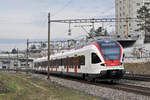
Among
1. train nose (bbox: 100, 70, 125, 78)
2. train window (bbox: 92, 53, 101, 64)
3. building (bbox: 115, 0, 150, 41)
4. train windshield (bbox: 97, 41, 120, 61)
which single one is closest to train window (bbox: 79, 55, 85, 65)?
train window (bbox: 92, 53, 101, 64)

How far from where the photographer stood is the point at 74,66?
2714cm

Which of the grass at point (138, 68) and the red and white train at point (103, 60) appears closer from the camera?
the red and white train at point (103, 60)

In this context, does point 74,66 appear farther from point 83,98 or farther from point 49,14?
point 83,98

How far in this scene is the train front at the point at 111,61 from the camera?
19922 millimetres

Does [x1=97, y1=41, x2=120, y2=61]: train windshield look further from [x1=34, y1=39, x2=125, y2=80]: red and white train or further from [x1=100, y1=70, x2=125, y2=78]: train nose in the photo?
[x1=100, y1=70, x2=125, y2=78]: train nose

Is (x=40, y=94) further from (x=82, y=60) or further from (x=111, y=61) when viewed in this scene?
(x=82, y=60)

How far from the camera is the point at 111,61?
2009cm

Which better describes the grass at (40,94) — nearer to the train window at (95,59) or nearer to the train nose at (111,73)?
the train nose at (111,73)

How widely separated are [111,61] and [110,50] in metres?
0.96

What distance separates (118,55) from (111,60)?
0.79 meters

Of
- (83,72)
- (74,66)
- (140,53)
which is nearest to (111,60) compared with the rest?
(83,72)

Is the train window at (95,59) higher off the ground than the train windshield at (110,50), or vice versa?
the train windshield at (110,50)

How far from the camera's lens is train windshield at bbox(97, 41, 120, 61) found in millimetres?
20266

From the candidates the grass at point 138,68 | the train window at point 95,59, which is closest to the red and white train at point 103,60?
the train window at point 95,59
